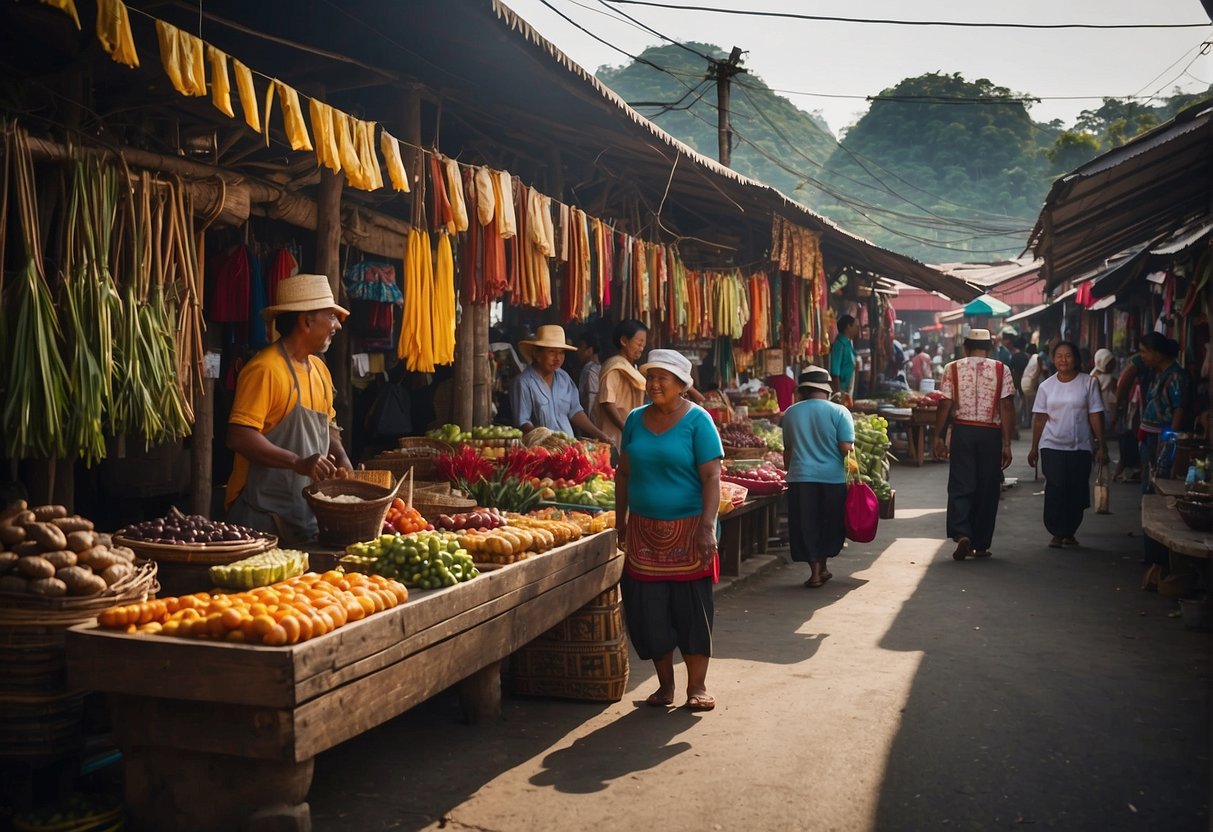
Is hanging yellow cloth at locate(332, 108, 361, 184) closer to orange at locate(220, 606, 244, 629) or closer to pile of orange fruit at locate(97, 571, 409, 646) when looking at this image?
pile of orange fruit at locate(97, 571, 409, 646)

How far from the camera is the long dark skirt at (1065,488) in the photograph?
10.1m

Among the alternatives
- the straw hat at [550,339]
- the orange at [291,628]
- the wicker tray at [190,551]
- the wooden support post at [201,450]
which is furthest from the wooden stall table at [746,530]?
the orange at [291,628]

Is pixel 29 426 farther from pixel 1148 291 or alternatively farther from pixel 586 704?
pixel 1148 291

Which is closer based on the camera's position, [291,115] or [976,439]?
[291,115]

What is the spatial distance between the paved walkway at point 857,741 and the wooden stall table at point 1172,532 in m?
0.64

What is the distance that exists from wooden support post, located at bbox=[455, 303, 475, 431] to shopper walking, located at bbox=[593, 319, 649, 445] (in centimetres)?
105

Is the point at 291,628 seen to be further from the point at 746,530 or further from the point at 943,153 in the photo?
the point at 943,153

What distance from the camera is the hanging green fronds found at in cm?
437

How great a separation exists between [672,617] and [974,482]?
4.98 meters

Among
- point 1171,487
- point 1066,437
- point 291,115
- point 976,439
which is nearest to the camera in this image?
point 291,115

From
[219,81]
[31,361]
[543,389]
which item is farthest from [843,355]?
[31,361]

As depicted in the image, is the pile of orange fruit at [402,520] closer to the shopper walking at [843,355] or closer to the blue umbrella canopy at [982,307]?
the shopper walking at [843,355]

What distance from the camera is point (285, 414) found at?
5.34 metres

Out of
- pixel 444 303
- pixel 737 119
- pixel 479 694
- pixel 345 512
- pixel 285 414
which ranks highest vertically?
pixel 737 119
